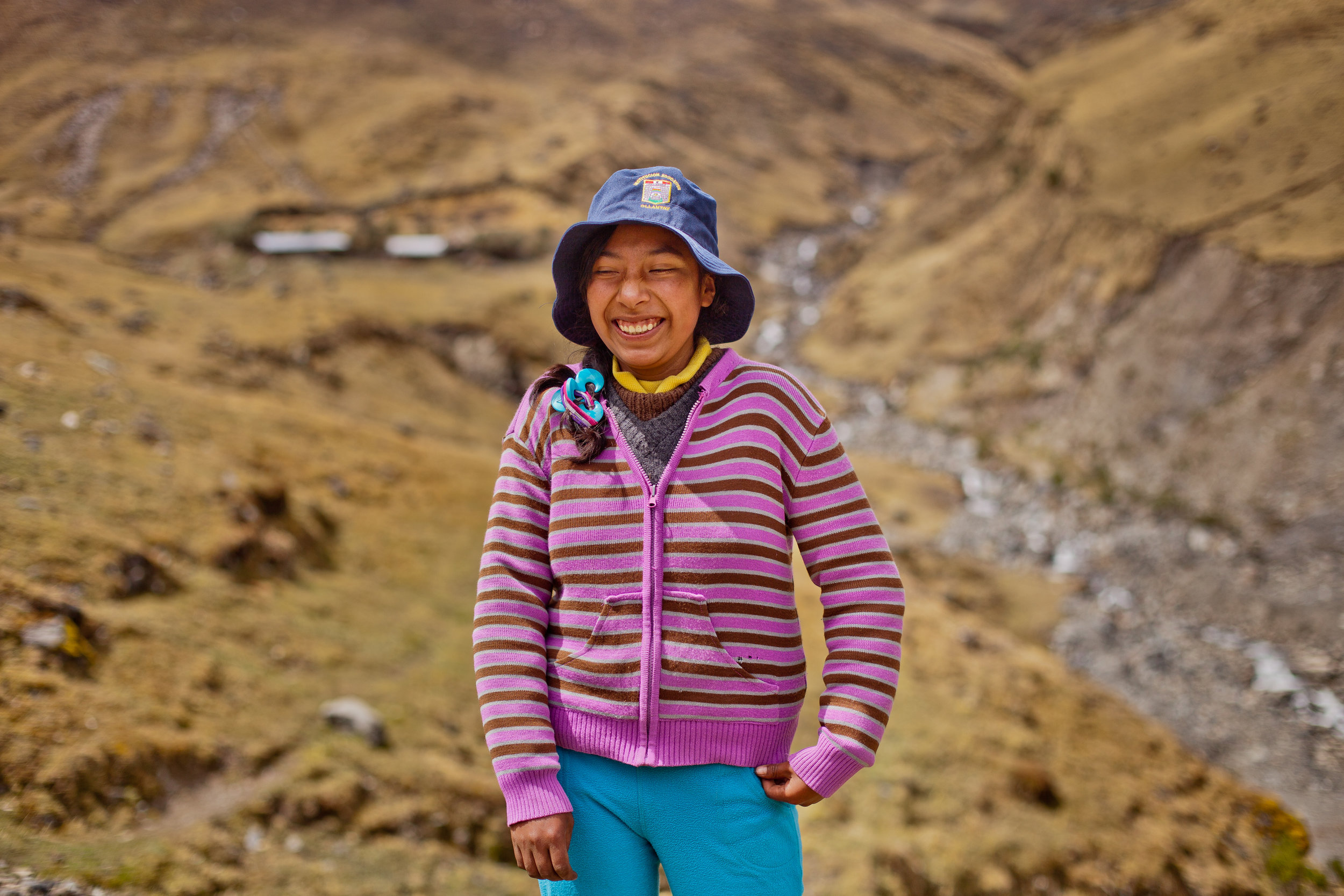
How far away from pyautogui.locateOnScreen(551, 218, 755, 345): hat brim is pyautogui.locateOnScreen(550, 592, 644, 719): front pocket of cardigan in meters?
0.70

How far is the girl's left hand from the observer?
1.89 m

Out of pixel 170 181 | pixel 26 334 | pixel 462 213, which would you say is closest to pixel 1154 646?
pixel 26 334

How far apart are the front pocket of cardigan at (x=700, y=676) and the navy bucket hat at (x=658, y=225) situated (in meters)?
0.72

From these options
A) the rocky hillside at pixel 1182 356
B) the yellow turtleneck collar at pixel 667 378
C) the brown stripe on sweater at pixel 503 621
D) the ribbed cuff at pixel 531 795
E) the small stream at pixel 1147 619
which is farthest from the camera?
the rocky hillside at pixel 1182 356

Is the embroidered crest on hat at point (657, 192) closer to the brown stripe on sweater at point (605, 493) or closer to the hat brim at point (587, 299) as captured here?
the hat brim at point (587, 299)

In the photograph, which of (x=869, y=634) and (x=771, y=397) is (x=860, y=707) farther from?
(x=771, y=397)

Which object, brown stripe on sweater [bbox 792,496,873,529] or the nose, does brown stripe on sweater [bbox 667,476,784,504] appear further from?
the nose

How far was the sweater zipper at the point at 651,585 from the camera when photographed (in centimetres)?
195

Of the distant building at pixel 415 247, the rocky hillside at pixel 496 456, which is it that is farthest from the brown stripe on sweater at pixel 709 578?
the distant building at pixel 415 247

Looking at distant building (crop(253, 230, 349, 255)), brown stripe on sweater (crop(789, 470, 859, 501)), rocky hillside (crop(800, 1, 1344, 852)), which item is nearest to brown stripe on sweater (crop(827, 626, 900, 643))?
brown stripe on sweater (crop(789, 470, 859, 501))

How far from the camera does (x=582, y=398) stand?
2096 millimetres

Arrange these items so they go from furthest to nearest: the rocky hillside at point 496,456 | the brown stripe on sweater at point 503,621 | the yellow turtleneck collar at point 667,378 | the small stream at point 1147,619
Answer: the small stream at point 1147,619 < the rocky hillside at point 496,456 < the yellow turtleneck collar at point 667,378 < the brown stripe on sweater at point 503,621

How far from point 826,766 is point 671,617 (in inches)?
18.1

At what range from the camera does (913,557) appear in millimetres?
14594
